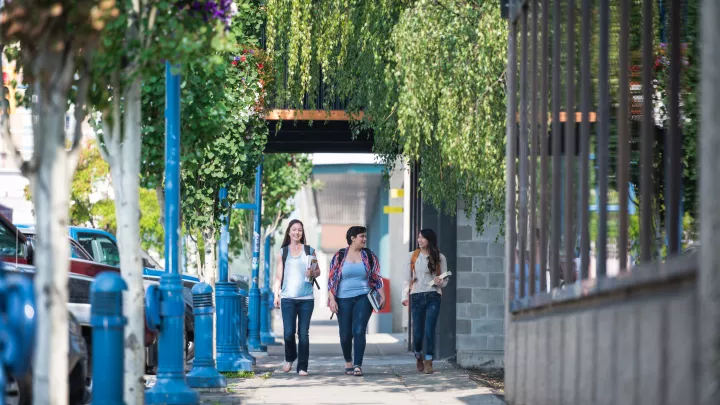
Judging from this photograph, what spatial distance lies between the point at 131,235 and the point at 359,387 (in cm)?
474

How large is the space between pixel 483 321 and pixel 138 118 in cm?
875

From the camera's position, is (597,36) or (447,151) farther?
(447,151)

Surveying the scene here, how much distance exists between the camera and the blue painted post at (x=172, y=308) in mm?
8680

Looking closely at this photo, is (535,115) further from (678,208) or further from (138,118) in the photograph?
(678,208)

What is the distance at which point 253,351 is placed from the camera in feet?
67.6

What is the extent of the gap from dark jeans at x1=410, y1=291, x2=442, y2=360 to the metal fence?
4.13m

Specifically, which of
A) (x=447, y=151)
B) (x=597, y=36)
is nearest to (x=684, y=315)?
(x=597, y=36)

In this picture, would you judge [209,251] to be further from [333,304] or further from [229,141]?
[333,304]

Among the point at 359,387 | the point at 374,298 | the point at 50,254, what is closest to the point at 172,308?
the point at 50,254

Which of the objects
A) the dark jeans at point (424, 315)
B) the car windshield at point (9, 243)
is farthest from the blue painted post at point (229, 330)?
the car windshield at point (9, 243)

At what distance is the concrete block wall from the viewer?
15875 millimetres

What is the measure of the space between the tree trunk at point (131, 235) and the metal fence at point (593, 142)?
263cm

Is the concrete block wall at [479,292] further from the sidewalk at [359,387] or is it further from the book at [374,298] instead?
the book at [374,298]

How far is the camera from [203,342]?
11203 millimetres
